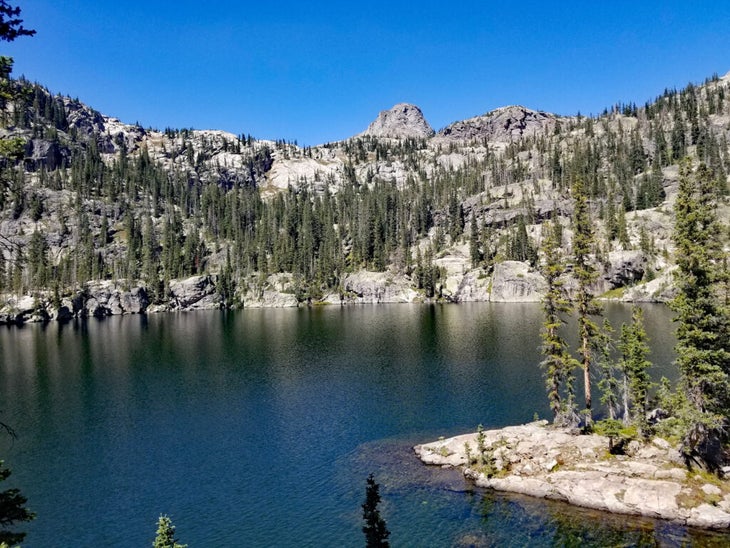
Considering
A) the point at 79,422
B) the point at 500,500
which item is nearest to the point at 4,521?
the point at 500,500

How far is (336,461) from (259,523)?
1123 cm

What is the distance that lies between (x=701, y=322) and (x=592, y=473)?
44.0 feet

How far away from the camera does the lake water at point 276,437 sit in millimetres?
33688

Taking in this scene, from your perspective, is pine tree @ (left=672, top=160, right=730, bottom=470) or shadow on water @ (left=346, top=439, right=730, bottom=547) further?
pine tree @ (left=672, top=160, right=730, bottom=470)

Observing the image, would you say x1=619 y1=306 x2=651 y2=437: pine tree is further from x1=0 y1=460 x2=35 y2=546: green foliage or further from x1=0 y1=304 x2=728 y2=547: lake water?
x1=0 y1=460 x2=35 y2=546: green foliage

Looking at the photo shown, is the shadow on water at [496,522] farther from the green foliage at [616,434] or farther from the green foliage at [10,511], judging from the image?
the green foliage at [10,511]

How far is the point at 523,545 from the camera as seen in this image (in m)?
30.5

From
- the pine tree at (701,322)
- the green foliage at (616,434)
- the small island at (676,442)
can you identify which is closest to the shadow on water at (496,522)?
the small island at (676,442)

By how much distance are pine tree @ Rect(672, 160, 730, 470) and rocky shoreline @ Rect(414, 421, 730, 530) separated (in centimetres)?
265

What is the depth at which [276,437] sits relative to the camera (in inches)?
2069

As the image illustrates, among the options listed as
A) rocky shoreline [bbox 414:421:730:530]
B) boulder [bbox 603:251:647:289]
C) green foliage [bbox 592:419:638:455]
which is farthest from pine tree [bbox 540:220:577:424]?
boulder [bbox 603:251:647:289]

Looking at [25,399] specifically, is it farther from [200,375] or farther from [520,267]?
[520,267]

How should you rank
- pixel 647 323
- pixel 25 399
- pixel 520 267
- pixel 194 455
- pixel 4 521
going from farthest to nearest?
pixel 520 267 → pixel 647 323 → pixel 25 399 → pixel 194 455 → pixel 4 521

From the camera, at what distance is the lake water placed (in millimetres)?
33688
